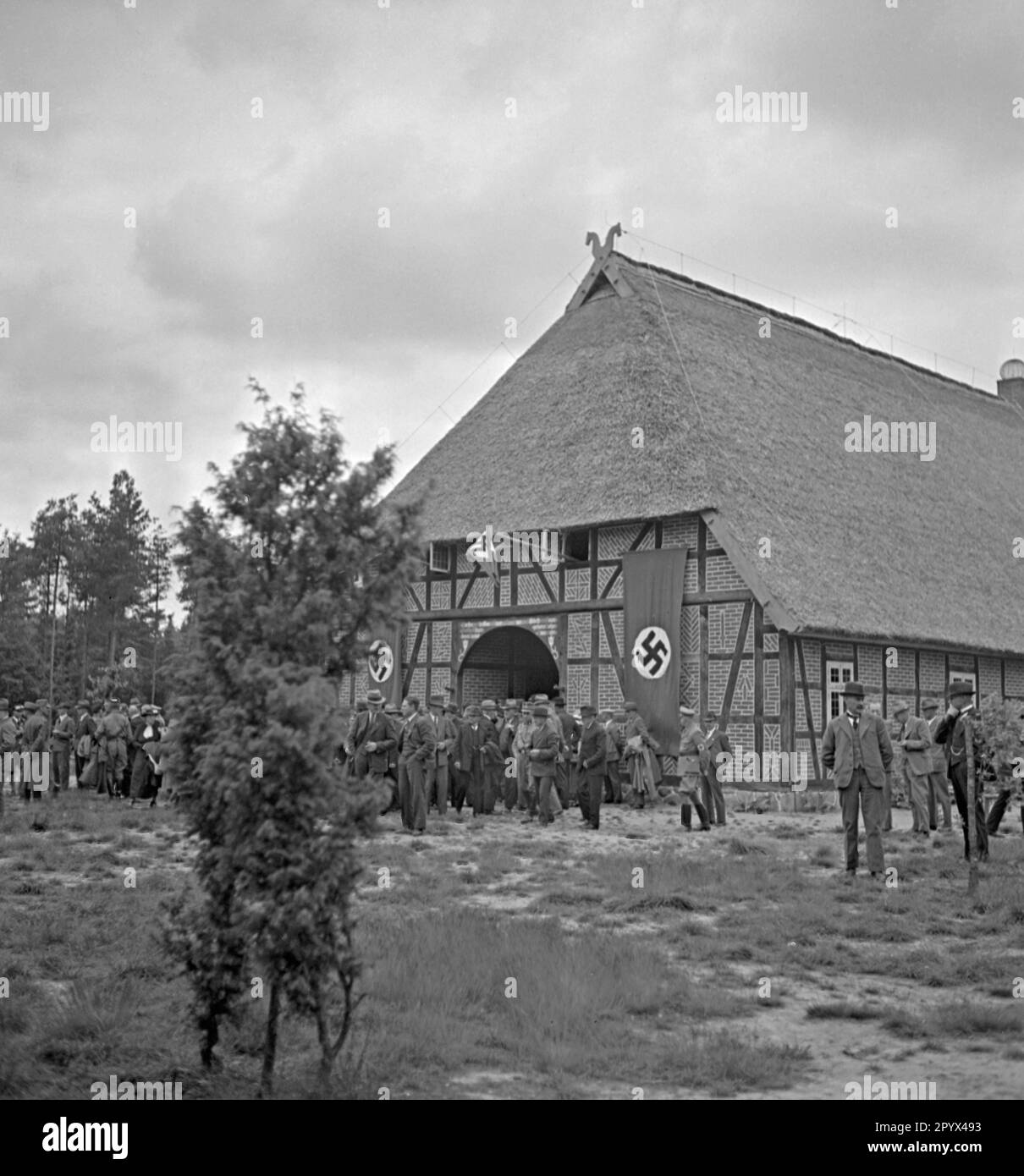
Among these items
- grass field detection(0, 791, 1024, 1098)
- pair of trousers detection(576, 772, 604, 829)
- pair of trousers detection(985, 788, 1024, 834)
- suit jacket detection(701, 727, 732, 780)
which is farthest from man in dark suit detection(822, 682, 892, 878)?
pair of trousers detection(576, 772, 604, 829)

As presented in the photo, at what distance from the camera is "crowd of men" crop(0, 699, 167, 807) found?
19.2 metres

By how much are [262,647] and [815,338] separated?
28822 millimetres

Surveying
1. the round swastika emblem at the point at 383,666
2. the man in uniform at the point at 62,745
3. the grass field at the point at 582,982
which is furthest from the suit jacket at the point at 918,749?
the man in uniform at the point at 62,745

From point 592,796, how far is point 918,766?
13.5 ft

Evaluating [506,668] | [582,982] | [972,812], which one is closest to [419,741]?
[972,812]

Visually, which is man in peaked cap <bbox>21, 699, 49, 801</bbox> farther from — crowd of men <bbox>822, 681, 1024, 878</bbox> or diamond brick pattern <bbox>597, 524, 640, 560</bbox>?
crowd of men <bbox>822, 681, 1024, 878</bbox>

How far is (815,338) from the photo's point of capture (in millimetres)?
31969

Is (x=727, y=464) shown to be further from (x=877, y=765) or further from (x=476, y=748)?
(x=877, y=765)

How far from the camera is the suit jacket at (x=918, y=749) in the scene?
1552 centimetres

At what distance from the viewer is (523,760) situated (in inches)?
739

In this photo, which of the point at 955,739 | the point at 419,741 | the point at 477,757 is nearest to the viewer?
the point at 955,739

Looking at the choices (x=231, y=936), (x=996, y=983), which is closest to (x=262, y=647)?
(x=231, y=936)

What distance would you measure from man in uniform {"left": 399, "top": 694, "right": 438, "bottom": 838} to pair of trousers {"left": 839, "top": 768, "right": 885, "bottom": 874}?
5.56 meters
